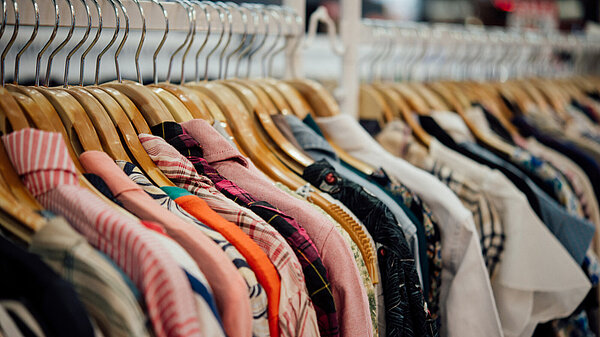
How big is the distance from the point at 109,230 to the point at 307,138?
1.69 feet

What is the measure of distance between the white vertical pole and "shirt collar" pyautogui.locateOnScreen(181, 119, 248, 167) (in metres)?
0.59

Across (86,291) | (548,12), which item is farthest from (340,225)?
(548,12)

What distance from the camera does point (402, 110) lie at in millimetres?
1345

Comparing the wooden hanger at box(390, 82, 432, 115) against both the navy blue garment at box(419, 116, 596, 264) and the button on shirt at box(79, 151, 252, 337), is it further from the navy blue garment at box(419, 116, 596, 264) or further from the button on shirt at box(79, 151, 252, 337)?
the button on shirt at box(79, 151, 252, 337)

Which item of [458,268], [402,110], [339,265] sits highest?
[402,110]

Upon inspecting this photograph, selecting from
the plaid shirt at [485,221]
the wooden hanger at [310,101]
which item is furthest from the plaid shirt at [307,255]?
the plaid shirt at [485,221]

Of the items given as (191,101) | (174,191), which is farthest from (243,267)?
(191,101)

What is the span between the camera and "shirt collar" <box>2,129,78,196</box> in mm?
604

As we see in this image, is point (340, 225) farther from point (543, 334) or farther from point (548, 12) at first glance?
point (548, 12)

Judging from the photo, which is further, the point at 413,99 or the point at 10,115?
the point at 413,99

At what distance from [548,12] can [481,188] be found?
3.16 m

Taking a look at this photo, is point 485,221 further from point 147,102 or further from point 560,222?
point 147,102

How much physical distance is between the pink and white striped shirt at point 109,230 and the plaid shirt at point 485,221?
720 millimetres

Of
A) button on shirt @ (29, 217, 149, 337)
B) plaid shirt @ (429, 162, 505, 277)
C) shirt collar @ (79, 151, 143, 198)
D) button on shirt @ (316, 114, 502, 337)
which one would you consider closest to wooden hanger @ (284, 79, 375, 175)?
button on shirt @ (316, 114, 502, 337)
